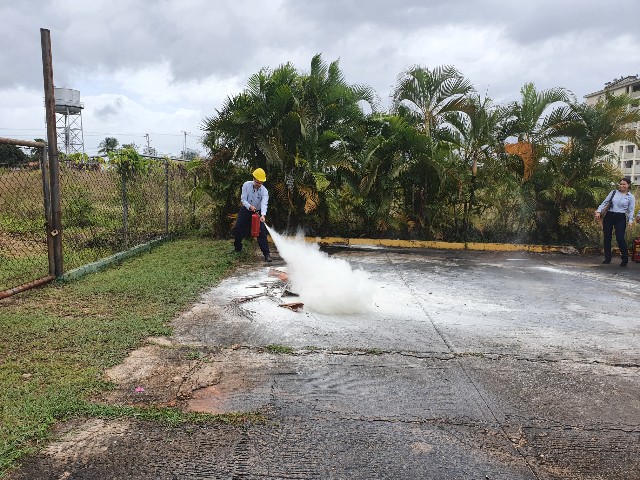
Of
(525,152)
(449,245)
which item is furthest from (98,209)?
(525,152)

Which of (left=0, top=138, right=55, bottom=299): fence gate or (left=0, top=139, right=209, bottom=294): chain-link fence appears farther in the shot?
(left=0, top=139, right=209, bottom=294): chain-link fence

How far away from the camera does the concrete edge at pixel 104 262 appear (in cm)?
640

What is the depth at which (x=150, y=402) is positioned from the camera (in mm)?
3148

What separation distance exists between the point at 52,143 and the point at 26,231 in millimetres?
5184

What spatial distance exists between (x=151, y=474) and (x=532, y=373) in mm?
2870

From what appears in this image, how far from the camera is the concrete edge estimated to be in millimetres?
6396

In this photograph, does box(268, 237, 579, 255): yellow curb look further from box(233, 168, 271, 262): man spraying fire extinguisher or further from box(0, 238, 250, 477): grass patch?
box(0, 238, 250, 477): grass patch

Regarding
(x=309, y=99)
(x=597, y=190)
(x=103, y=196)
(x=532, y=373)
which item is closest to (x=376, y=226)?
(x=309, y=99)

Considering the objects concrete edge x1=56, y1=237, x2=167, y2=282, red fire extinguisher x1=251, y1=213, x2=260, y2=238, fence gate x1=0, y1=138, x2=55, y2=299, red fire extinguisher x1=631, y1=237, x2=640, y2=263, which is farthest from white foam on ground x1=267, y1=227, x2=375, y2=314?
red fire extinguisher x1=631, y1=237, x2=640, y2=263

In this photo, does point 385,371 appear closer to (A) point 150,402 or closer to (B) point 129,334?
(A) point 150,402

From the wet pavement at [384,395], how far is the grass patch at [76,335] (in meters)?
0.17

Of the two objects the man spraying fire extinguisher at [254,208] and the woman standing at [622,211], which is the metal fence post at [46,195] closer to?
the man spraying fire extinguisher at [254,208]

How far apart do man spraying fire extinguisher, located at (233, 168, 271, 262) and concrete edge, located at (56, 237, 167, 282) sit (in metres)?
1.71

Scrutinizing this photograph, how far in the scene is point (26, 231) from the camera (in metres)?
10.3
